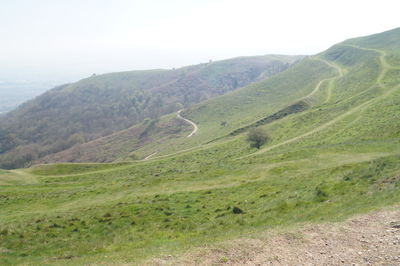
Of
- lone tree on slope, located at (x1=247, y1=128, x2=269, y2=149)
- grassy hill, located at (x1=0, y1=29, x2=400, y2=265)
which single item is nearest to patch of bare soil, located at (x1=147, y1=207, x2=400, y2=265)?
grassy hill, located at (x1=0, y1=29, x2=400, y2=265)

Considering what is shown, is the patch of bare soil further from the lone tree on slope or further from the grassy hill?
the lone tree on slope

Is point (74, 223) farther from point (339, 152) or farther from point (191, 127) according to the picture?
point (191, 127)

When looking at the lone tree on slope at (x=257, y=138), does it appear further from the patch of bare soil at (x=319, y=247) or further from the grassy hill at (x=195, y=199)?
the patch of bare soil at (x=319, y=247)

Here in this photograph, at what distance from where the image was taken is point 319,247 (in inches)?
544

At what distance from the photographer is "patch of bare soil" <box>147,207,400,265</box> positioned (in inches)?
504

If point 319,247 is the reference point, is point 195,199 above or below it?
below

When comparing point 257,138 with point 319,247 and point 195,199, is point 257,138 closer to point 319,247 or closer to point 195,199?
point 195,199

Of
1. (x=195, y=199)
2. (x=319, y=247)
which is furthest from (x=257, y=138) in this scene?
(x=319, y=247)

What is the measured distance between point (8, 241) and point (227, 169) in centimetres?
2344

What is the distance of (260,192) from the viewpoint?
25.9 meters

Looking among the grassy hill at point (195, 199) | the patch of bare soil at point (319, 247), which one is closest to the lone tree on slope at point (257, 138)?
the grassy hill at point (195, 199)

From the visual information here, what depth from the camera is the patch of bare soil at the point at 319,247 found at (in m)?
12.8

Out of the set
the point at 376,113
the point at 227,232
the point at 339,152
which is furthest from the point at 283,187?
the point at 376,113

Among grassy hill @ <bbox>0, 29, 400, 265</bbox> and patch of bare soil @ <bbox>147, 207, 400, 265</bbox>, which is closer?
patch of bare soil @ <bbox>147, 207, 400, 265</bbox>
